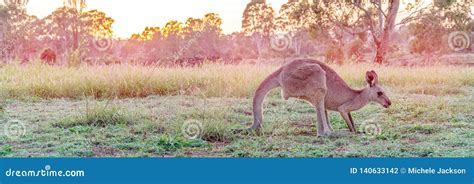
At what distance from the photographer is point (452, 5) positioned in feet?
31.6

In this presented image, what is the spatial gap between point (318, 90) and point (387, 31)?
15.5 ft

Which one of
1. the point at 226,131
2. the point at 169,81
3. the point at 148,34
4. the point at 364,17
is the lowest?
the point at 226,131

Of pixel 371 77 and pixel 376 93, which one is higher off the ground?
pixel 371 77

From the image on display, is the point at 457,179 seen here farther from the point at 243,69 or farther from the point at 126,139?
the point at 243,69

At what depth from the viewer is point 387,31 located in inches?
348

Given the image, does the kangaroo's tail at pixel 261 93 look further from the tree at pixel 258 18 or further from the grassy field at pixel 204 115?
the tree at pixel 258 18

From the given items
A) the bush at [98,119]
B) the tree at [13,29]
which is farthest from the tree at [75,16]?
the bush at [98,119]

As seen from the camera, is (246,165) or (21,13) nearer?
(246,165)

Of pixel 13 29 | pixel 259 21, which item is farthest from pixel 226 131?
pixel 13 29

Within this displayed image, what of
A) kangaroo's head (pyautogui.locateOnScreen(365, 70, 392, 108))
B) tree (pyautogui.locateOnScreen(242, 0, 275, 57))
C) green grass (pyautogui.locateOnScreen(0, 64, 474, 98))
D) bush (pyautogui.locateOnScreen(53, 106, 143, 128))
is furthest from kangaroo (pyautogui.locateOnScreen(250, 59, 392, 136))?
tree (pyautogui.locateOnScreen(242, 0, 275, 57))

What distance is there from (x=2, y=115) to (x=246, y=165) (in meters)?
2.57

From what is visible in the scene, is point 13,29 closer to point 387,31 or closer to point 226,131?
point 226,131

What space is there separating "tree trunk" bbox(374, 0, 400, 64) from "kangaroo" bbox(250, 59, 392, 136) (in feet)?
13.3

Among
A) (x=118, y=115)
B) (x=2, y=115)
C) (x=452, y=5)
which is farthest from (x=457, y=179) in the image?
(x=452, y=5)
